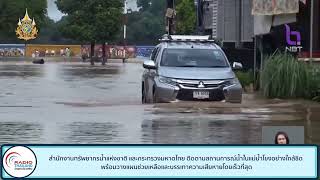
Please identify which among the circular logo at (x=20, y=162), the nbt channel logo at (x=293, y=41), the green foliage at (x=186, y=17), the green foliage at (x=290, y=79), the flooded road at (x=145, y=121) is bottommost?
the flooded road at (x=145, y=121)

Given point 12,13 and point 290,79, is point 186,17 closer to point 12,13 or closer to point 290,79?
point 12,13

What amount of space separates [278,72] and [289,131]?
13673 millimetres

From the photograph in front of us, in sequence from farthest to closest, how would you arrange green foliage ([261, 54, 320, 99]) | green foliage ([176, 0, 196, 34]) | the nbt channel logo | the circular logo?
green foliage ([176, 0, 196, 34])
the nbt channel logo
green foliage ([261, 54, 320, 99])
the circular logo

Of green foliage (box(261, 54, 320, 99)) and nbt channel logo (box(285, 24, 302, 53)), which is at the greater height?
nbt channel logo (box(285, 24, 302, 53))

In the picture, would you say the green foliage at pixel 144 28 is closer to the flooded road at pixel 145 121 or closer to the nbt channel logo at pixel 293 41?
→ the nbt channel logo at pixel 293 41

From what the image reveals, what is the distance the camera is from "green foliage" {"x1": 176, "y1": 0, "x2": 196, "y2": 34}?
232 ft

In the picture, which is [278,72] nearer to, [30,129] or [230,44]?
[30,129]

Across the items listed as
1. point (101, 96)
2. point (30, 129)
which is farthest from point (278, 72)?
point (30, 129)

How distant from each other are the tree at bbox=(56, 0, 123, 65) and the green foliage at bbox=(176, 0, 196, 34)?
19.5 feet

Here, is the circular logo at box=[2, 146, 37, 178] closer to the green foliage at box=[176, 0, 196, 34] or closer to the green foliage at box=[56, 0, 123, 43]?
the green foliage at box=[56, 0, 123, 43]

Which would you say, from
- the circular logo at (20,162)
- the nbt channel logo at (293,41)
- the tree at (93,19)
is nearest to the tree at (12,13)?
the tree at (93,19)

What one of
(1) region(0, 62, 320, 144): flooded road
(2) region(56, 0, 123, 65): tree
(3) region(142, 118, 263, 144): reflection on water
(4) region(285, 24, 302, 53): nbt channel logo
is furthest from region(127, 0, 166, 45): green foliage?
(3) region(142, 118, 263, 144): reflection on water

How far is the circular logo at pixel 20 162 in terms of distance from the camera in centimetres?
553

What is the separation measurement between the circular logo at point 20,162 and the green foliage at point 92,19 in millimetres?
61884
